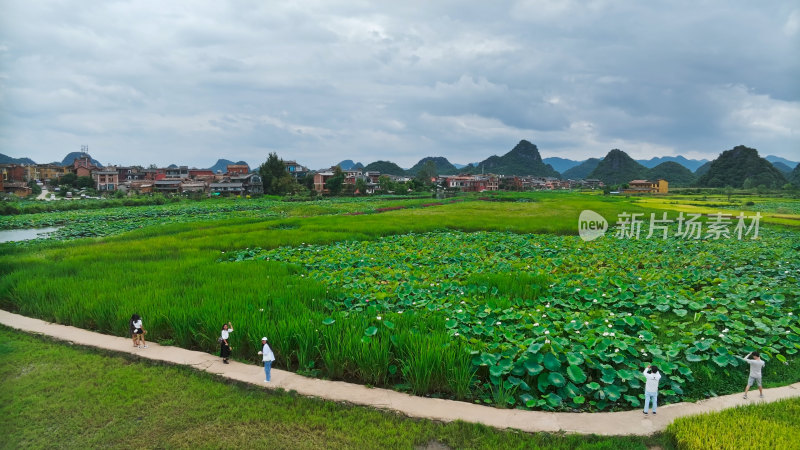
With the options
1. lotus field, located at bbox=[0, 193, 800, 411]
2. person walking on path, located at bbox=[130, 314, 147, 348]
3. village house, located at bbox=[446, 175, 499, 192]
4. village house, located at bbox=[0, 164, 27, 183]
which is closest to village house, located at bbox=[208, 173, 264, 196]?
village house, located at bbox=[0, 164, 27, 183]

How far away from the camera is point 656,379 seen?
4.37 m

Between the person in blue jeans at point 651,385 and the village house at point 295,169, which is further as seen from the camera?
the village house at point 295,169

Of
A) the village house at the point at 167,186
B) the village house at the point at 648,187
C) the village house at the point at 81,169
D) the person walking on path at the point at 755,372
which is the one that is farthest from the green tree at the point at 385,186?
the person walking on path at the point at 755,372

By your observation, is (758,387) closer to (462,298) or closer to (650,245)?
(462,298)

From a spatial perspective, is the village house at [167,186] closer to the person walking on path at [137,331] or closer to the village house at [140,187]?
the village house at [140,187]

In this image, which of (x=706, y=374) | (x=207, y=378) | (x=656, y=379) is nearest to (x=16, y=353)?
(x=207, y=378)

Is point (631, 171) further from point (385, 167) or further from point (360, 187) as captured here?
point (360, 187)

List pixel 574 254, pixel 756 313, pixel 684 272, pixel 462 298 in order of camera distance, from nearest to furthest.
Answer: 1. pixel 756 313
2. pixel 462 298
3. pixel 684 272
4. pixel 574 254

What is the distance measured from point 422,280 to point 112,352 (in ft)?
20.3

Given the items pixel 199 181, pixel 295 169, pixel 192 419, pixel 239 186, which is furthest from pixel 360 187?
pixel 192 419

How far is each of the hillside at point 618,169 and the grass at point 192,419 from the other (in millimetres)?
133444

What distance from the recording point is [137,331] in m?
6.30

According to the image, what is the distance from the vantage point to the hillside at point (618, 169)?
403 feet

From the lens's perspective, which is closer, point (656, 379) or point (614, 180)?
point (656, 379)
